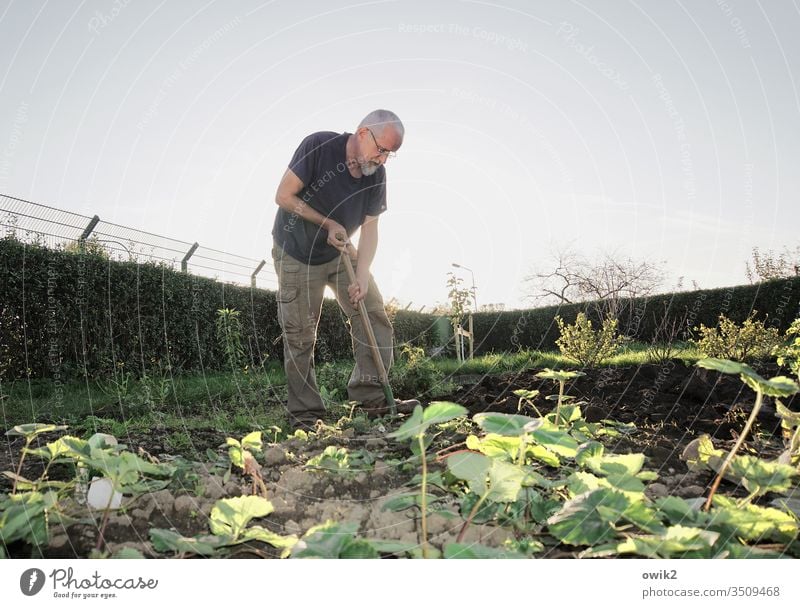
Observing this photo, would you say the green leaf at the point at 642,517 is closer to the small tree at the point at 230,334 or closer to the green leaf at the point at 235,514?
the green leaf at the point at 235,514

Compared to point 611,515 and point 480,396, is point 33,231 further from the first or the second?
point 611,515

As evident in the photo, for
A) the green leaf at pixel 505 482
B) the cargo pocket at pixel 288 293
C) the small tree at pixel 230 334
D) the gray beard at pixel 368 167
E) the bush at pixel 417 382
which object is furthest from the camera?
the small tree at pixel 230 334

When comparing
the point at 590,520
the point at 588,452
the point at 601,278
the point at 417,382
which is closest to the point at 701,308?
the point at 601,278

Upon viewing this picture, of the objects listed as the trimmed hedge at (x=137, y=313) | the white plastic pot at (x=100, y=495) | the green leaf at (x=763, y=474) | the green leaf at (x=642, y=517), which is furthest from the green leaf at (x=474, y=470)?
the trimmed hedge at (x=137, y=313)

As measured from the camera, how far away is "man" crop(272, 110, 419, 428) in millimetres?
3301

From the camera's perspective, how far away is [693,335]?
8477 mm

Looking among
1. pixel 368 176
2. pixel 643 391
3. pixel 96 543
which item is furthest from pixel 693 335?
pixel 96 543

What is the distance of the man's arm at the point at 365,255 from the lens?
11.9 ft

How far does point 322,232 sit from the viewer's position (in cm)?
357

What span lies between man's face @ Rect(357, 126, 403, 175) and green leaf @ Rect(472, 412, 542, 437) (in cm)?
240

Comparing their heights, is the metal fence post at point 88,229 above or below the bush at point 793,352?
above

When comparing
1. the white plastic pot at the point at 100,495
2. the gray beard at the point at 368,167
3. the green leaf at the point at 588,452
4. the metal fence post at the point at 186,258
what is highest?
the metal fence post at the point at 186,258

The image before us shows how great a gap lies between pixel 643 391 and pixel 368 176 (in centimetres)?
271

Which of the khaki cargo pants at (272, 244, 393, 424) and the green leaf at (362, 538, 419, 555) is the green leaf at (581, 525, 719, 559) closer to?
the green leaf at (362, 538, 419, 555)
